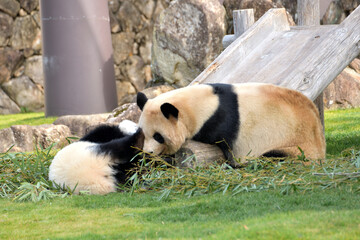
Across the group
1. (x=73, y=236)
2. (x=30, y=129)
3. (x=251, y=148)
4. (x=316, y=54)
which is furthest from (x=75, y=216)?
(x=30, y=129)

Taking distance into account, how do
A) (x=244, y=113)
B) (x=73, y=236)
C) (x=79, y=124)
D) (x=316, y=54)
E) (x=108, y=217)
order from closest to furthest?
(x=73, y=236), (x=108, y=217), (x=244, y=113), (x=316, y=54), (x=79, y=124)

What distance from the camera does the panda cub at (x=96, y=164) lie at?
4281mm

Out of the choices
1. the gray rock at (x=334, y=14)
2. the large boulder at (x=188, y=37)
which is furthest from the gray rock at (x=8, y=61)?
the gray rock at (x=334, y=14)

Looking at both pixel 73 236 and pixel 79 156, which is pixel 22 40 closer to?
pixel 79 156

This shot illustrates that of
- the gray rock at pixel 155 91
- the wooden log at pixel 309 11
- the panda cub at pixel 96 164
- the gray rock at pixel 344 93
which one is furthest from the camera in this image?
the gray rock at pixel 155 91

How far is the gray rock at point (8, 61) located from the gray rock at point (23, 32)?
24 cm

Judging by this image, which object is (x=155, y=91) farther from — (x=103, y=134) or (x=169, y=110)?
(x=169, y=110)

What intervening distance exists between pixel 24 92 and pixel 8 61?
94cm

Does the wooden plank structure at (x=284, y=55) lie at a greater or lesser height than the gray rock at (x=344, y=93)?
greater

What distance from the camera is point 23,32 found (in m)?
15.1

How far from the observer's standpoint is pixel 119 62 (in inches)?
600

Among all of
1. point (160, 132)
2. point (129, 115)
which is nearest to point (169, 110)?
point (160, 132)

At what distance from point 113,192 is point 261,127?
1.37 meters

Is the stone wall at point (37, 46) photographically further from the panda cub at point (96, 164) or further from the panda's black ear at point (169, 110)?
the panda's black ear at point (169, 110)
